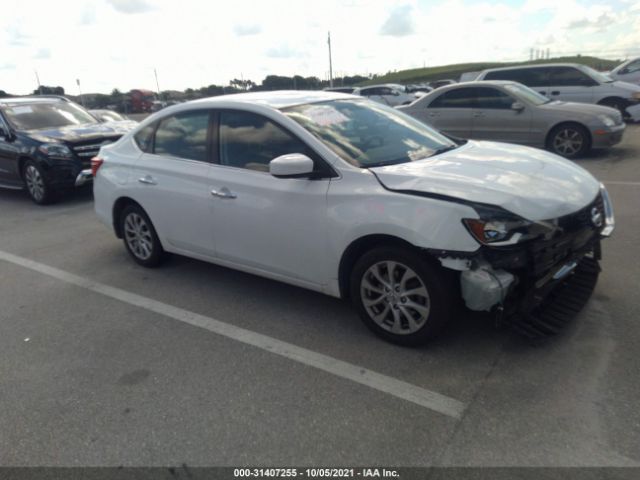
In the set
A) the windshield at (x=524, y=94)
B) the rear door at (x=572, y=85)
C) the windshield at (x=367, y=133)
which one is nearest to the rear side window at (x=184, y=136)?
the windshield at (x=367, y=133)

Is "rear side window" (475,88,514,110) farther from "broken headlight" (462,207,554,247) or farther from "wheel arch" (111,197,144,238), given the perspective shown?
"broken headlight" (462,207,554,247)

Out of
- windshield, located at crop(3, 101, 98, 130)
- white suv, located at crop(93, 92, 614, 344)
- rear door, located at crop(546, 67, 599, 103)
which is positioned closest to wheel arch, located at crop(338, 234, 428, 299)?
white suv, located at crop(93, 92, 614, 344)

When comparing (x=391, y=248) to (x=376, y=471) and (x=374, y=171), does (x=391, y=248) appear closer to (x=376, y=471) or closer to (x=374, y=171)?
(x=374, y=171)

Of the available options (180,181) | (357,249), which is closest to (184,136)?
(180,181)

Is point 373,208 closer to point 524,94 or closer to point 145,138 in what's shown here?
point 145,138

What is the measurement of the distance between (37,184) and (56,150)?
0.75m

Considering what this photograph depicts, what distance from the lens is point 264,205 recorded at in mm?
3889

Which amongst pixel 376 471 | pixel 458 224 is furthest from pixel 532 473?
pixel 458 224

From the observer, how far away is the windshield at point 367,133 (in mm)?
3742

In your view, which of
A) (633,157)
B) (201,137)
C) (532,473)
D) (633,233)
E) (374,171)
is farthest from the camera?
(633,157)

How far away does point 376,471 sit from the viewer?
95.0 inches

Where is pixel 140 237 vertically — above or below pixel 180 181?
below

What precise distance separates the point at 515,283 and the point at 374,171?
1148mm

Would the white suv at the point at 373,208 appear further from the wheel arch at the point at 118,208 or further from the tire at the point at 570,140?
the tire at the point at 570,140
